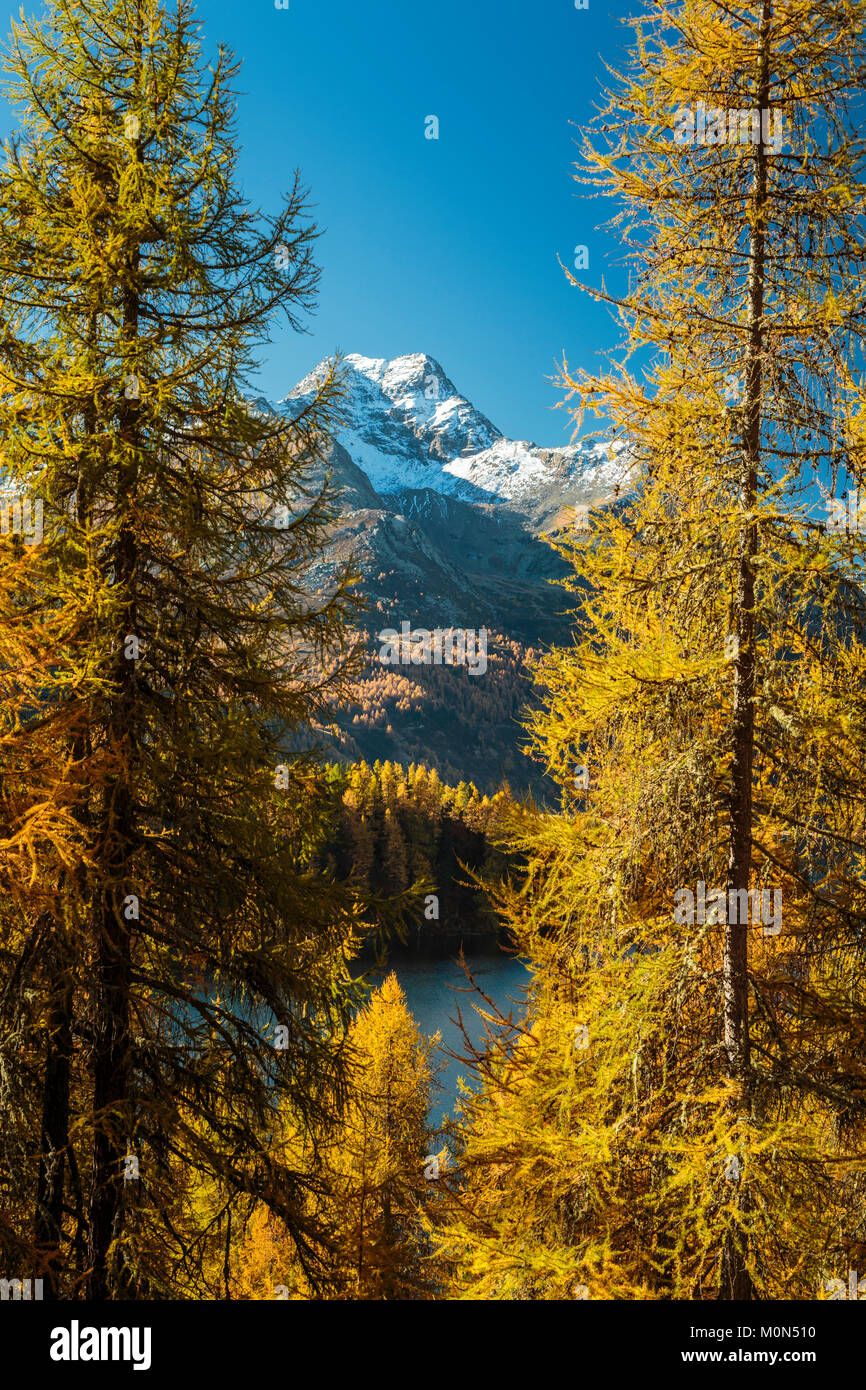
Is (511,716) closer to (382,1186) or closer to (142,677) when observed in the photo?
(142,677)

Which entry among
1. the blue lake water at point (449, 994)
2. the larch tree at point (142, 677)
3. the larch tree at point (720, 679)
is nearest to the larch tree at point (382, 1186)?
the larch tree at point (142, 677)

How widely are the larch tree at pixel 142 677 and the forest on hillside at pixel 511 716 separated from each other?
0.10ft

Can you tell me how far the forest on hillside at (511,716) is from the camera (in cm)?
430

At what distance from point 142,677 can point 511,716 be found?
94.8 inches

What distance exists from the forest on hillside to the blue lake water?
2207 cm

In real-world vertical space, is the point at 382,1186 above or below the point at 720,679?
below

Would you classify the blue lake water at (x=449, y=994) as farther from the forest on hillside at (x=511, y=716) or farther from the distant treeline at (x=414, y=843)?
the forest on hillside at (x=511, y=716)

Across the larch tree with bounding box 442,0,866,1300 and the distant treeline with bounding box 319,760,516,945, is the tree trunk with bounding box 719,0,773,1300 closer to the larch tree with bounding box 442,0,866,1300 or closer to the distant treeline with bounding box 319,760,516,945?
the larch tree with bounding box 442,0,866,1300

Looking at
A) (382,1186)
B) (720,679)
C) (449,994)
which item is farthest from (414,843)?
(720,679)

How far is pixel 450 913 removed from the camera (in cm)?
6700

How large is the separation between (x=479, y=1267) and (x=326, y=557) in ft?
15.5

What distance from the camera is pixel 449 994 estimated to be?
41844mm

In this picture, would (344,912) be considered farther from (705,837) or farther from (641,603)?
(641,603)
